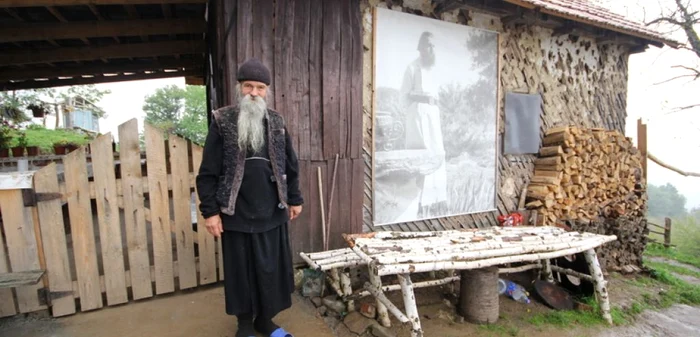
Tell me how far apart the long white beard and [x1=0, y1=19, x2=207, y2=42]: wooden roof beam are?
312 centimetres

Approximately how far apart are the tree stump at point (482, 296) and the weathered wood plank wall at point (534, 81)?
1.00m

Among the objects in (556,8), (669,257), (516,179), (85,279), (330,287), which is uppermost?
(556,8)

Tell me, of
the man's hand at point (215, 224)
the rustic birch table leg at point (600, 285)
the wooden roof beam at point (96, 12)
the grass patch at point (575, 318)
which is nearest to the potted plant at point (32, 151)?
the wooden roof beam at point (96, 12)

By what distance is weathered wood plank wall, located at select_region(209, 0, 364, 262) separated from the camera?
3.04 metres

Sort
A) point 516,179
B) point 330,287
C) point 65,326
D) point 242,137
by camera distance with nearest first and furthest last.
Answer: point 242,137, point 65,326, point 330,287, point 516,179

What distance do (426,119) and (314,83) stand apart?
1.46 m

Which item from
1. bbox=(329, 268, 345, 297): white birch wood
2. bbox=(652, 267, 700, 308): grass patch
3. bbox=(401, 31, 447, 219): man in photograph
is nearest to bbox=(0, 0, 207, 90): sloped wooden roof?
bbox=(401, 31, 447, 219): man in photograph

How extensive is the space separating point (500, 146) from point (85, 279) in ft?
15.9

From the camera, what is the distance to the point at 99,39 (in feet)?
17.2

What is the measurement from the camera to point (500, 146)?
460 cm

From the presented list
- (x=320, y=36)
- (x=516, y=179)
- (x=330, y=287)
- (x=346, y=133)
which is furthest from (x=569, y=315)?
(x=320, y=36)

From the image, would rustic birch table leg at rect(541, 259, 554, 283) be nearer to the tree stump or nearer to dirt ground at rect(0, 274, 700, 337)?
dirt ground at rect(0, 274, 700, 337)

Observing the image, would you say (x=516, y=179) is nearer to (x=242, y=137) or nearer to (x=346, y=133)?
(x=346, y=133)

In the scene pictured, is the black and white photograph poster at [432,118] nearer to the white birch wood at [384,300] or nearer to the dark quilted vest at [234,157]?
the white birch wood at [384,300]
